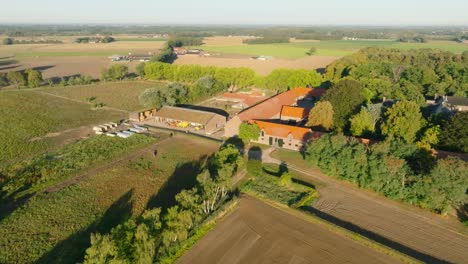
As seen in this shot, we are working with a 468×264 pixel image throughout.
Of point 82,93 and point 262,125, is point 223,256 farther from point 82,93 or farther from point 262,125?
point 82,93

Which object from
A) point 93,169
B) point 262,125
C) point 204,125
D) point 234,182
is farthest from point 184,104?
point 234,182

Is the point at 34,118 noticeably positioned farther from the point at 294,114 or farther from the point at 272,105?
the point at 294,114

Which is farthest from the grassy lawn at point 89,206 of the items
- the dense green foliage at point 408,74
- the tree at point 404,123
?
the dense green foliage at point 408,74

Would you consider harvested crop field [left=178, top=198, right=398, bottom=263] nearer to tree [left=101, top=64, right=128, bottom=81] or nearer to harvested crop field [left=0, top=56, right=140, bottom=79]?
tree [left=101, top=64, right=128, bottom=81]

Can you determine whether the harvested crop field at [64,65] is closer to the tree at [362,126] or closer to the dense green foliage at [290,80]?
the dense green foliage at [290,80]

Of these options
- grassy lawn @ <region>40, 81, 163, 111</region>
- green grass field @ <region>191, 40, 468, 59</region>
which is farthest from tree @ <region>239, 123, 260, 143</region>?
green grass field @ <region>191, 40, 468, 59</region>

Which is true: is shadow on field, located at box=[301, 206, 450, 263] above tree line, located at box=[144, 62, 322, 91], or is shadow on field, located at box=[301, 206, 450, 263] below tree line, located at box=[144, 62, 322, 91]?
below
